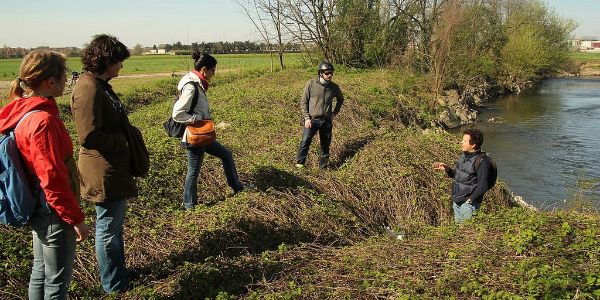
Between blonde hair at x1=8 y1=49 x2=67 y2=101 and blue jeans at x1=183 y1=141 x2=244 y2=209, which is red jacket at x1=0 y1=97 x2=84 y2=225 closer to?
blonde hair at x1=8 y1=49 x2=67 y2=101

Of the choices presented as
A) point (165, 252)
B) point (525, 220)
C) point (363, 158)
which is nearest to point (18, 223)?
point (165, 252)

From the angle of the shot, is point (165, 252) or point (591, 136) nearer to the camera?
point (165, 252)

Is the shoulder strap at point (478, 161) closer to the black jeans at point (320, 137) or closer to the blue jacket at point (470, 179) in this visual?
the blue jacket at point (470, 179)

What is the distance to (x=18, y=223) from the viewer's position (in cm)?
288

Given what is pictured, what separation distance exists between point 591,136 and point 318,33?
15098 millimetres

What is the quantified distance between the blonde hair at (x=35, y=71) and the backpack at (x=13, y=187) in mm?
239

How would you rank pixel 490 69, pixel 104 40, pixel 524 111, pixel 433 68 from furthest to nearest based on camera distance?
1. pixel 490 69
2. pixel 524 111
3. pixel 433 68
4. pixel 104 40

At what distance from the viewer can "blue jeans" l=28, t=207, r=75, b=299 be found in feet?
9.73

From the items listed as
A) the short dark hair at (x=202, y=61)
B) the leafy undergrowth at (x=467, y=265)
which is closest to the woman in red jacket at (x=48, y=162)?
the leafy undergrowth at (x=467, y=265)

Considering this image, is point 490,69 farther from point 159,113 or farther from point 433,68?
point 159,113

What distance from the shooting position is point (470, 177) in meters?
5.54

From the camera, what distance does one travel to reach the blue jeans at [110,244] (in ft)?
12.1

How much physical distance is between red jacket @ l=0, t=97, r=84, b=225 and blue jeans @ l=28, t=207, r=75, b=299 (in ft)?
0.44

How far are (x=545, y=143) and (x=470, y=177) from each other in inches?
510
